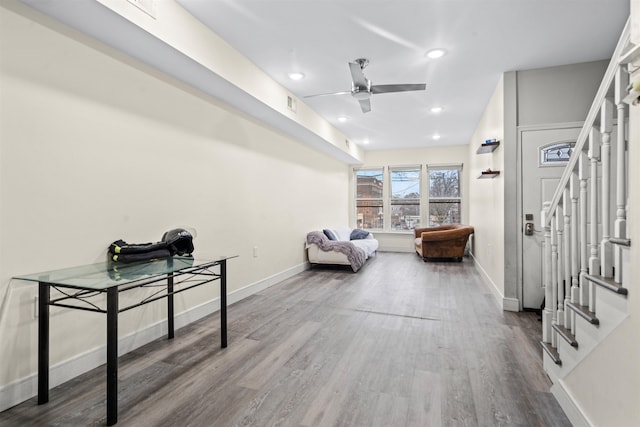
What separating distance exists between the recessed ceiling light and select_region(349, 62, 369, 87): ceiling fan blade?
68 centimetres

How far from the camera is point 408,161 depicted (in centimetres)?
840

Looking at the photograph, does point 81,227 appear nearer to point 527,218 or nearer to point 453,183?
point 527,218

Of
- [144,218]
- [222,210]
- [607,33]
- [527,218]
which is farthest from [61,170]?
[607,33]

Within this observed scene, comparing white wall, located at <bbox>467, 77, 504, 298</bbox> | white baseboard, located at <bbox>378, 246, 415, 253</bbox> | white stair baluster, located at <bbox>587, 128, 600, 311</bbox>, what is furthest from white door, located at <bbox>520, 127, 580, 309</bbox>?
white baseboard, located at <bbox>378, 246, 415, 253</bbox>

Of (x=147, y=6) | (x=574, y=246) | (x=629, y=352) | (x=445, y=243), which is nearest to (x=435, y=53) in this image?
(x=574, y=246)

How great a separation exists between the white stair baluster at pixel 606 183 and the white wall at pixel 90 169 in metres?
3.13

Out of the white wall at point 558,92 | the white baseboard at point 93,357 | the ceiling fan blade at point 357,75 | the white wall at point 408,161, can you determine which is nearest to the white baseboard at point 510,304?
the white wall at point 558,92

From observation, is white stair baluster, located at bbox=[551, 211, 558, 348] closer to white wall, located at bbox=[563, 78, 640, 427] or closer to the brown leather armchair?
white wall, located at bbox=[563, 78, 640, 427]

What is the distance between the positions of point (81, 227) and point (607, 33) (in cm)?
468

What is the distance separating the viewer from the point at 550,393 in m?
2.00

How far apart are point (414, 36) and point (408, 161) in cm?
566

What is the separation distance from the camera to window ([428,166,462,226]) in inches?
320

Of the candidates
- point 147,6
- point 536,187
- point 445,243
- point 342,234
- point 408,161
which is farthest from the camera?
point 408,161

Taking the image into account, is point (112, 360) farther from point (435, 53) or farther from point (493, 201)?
point (493, 201)
